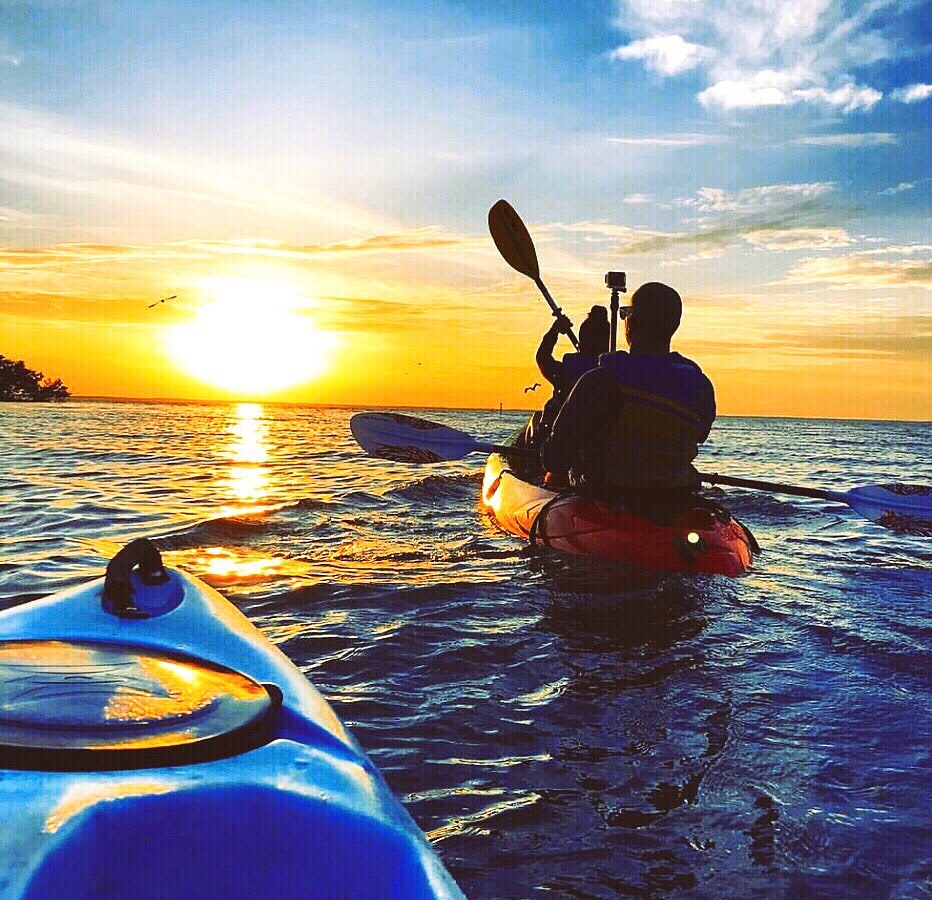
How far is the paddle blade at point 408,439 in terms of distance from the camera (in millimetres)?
7457

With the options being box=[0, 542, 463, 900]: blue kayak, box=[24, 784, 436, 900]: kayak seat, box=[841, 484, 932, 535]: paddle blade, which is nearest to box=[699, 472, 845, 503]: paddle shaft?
box=[841, 484, 932, 535]: paddle blade

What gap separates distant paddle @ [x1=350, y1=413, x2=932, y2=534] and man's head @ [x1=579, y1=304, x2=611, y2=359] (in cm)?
168

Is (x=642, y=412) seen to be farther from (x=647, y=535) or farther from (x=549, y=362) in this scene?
(x=549, y=362)

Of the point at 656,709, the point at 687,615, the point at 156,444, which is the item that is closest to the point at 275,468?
the point at 156,444

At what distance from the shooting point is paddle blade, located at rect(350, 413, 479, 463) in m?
7.46

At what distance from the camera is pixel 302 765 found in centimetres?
166

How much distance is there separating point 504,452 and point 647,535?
2058mm

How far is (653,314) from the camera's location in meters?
5.55

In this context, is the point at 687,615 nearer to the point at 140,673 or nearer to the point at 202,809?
the point at 140,673

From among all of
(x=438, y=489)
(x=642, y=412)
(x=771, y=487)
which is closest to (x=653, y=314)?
(x=642, y=412)

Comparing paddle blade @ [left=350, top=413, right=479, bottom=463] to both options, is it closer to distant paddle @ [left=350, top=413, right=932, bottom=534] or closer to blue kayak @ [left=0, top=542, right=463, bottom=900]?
distant paddle @ [left=350, top=413, right=932, bottom=534]

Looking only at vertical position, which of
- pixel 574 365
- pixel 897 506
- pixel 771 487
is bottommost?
pixel 897 506

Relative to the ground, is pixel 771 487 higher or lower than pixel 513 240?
lower

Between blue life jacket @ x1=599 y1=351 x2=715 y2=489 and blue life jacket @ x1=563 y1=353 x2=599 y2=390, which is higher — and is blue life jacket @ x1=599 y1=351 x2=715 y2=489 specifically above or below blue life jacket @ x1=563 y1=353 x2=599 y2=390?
below
